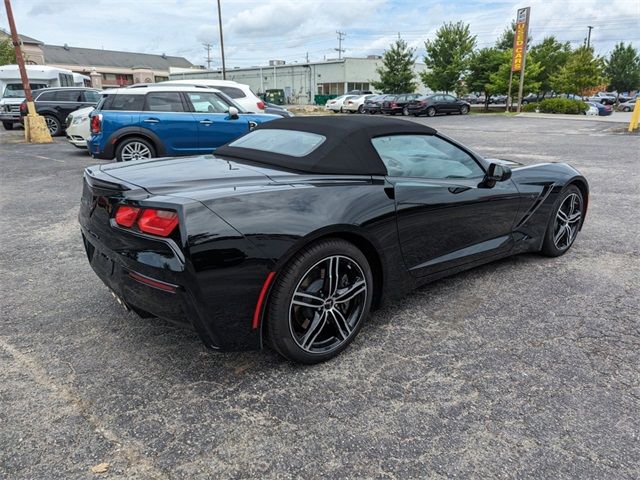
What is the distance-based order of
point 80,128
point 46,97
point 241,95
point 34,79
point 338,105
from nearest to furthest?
point 80,128 → point 241,95 → point 46,97 → point 34,79 → point 338,105

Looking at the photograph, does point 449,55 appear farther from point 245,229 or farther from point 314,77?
point 245,229

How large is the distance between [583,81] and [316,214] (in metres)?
45.1

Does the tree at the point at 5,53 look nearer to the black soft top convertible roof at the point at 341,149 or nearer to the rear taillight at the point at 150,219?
the black soft top convertible roof at the point at 341,149

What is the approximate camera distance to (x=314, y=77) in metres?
62.7

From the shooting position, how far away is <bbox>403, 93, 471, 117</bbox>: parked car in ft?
97.5

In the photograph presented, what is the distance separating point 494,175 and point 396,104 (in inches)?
1102

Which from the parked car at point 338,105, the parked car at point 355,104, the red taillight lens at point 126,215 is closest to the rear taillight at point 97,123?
the red taillight lens at point 126,215

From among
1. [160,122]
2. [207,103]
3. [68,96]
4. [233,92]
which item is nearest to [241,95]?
[233,92]

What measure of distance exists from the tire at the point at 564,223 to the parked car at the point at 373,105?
27.7 meters

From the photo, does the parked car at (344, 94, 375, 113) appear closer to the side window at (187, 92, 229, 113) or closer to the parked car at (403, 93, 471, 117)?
the parked car at (403, 93, 471, 117)

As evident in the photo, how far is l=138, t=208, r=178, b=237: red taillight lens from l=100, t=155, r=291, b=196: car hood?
145 millimetres

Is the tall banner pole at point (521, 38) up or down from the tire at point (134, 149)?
up

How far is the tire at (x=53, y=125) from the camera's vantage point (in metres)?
16.1

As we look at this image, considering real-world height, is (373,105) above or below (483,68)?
below
